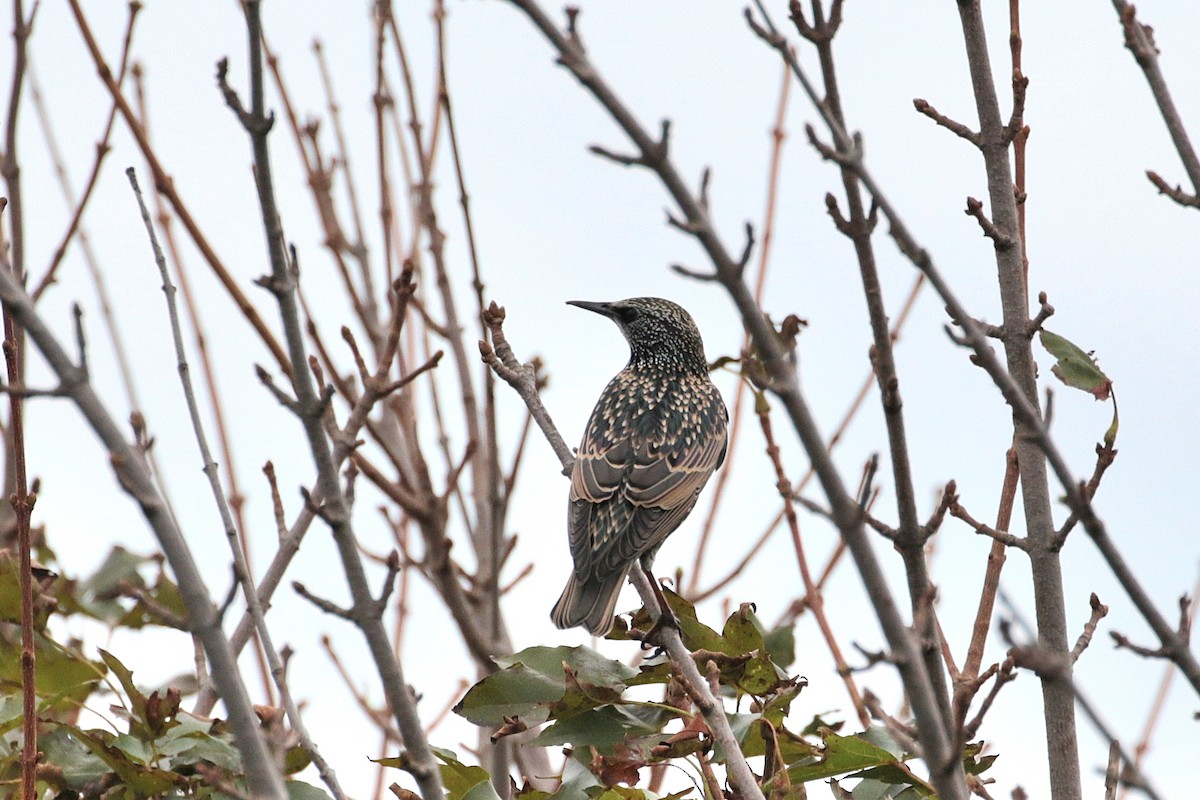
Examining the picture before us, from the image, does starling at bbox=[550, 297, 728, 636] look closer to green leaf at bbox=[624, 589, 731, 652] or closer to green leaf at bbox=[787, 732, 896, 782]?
green leaf at bbox=[624, 589, 731, 652]

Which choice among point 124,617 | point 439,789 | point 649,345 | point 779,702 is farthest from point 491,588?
point 439,789

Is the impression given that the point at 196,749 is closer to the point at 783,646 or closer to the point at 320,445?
the point at 320,445

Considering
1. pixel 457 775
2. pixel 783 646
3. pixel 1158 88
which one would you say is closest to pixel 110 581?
pixel 457 775

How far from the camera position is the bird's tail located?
5188 mm

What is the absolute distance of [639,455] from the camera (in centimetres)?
582

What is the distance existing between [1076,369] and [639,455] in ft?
8.88

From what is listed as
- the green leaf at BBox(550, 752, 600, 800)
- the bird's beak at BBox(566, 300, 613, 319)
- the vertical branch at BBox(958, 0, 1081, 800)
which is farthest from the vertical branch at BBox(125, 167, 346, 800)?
the bird's beak at BBox(566, 300, 613, 319)

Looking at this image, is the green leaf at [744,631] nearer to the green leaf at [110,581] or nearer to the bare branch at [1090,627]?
the bare branch at [1090,627]

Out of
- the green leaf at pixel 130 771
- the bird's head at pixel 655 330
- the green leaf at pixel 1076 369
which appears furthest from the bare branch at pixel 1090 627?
the bird's head at pixel 655 330

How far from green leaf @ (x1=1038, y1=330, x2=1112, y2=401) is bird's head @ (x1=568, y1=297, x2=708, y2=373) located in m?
3.50

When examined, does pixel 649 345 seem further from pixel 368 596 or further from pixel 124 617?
pixel 368 596

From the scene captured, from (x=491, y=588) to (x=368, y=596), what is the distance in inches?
152

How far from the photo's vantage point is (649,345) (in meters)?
6.85

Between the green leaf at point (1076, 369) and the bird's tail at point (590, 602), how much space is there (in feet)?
7.34
